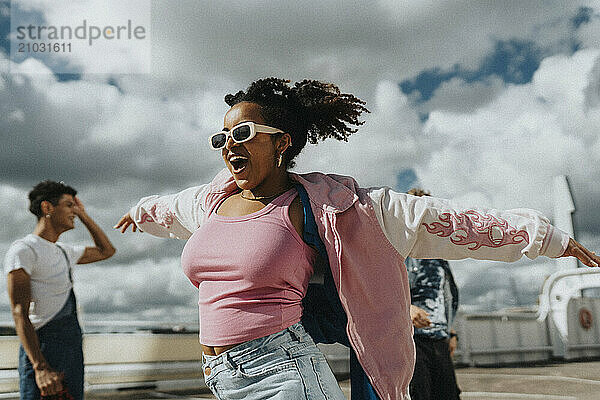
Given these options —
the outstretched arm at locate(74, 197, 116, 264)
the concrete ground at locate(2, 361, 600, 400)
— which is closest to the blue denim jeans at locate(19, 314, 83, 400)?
the outstretched arm at locate(74, 197, 116, 264)

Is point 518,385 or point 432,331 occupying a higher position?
point 432,331

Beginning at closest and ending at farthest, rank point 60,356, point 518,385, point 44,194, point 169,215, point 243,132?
point 243,132, point 169,215, point 60,356, point 44,194, point 518,385

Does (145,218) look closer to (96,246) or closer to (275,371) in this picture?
(275,371)

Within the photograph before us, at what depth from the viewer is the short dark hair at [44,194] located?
4391 millimetres

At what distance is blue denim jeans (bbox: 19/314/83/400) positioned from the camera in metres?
3.94

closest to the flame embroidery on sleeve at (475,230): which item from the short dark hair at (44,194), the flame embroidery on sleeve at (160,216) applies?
the flame embroidery on sleeve at (160,216)

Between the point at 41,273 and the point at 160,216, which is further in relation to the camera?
the point at 41,273

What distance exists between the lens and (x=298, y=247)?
7.12 feet

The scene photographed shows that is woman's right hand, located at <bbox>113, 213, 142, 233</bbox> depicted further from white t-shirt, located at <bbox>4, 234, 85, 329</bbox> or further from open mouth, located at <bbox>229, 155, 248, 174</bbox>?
white t-shirt, located at <bbox>4, 234, 85, 329</bbox>

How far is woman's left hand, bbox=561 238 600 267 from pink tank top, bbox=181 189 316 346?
0.84 meters

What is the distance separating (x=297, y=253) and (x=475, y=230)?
0.58 meters

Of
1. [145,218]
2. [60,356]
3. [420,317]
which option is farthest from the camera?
[60,356]

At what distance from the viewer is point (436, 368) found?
4082mm

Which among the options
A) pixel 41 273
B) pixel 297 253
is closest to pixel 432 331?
pixel 297 253
